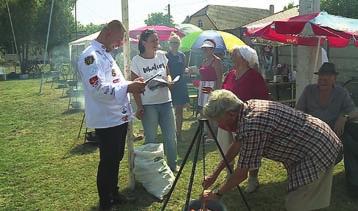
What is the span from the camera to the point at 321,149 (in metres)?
2.75

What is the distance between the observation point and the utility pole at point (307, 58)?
245 inches

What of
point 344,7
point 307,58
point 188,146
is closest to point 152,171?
point 188,146

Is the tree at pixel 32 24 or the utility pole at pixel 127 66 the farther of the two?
the tree at pixel 32 24

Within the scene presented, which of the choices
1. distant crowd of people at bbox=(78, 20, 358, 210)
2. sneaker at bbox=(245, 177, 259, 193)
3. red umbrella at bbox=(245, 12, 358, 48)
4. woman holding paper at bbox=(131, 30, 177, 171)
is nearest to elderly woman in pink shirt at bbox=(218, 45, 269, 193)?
distant crowd of people at bbox=(78, 20, 358, 210)

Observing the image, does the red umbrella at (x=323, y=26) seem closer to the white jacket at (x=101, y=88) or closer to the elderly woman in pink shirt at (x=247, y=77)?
the elderly woman in pink shirt at (x=247, y=77)

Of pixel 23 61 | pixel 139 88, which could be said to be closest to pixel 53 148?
pixel 139 88

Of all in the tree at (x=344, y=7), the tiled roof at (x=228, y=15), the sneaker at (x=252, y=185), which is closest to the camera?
the sneaker at (x=252, y=185)

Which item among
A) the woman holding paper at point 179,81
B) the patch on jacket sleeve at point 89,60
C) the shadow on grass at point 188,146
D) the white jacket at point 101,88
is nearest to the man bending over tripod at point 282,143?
the white jacket at point 101,88

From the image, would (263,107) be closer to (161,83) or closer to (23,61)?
(161,83)

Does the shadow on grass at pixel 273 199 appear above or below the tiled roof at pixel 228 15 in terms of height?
below

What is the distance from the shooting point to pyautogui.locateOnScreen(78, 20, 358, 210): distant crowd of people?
260cm

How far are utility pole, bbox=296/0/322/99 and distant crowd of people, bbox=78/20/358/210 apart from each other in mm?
2214

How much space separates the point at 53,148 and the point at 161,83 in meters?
2.95

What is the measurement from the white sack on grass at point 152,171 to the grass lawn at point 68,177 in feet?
0.41
